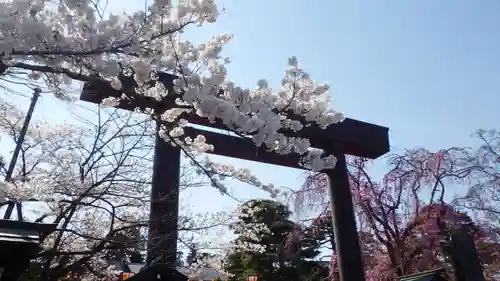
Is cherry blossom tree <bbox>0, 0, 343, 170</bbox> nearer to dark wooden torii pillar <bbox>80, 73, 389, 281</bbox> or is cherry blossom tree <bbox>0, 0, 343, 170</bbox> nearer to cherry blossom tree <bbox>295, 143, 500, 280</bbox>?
dark wooden torii pillar <bbox>80, 73, 389, 281</bbox>

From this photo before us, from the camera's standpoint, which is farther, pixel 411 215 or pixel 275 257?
pixel 275 257

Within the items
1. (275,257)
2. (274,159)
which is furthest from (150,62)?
(275,257)

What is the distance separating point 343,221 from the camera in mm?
3986

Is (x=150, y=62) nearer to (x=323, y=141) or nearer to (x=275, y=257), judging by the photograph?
(x=323, y=141)

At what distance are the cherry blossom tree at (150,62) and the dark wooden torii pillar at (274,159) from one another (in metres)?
0.20

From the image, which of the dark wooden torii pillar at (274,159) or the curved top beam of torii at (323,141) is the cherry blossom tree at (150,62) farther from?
the curved top beam of torii at (323,141)

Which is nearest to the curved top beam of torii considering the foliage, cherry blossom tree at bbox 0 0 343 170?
cherry blossom tree at bbox 0 0 343 170

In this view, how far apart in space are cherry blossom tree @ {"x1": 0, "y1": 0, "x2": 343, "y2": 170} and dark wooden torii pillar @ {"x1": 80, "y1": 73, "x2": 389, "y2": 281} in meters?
0.20

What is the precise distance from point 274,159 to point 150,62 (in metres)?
2.29

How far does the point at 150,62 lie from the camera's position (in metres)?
2.01

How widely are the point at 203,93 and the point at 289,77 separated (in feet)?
1.89

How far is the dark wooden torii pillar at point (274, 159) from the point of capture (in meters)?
2.91

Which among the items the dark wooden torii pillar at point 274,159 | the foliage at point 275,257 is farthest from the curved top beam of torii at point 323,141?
the foliage at point 275,257

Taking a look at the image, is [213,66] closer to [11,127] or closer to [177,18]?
[177,18]
